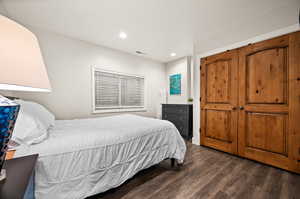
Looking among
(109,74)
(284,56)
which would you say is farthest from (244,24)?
(109,74)

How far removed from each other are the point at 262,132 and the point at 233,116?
0.49 m

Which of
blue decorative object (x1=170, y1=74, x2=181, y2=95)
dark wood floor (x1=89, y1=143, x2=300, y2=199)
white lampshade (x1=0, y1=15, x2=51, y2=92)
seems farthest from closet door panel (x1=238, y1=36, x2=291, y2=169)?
white lampshade (x1=0, y1=15, x2=51, y2=92)

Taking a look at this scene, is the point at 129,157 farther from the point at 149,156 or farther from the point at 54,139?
the point at 54,139

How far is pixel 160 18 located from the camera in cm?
196

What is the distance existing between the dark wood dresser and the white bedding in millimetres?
1876

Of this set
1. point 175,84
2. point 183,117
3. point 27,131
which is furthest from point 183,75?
point 27,131

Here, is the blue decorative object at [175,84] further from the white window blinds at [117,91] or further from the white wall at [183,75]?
the white window blinds at [117,91]

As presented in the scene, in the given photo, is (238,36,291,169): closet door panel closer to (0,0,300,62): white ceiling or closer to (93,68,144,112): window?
(0,0,300,62): white ceiling

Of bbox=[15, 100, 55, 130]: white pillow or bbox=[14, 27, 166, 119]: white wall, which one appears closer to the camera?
bbox=[15, 100, 55, 130]: white pillow

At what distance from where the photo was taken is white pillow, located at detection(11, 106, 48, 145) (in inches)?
36.4

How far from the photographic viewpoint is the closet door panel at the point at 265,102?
1.87m

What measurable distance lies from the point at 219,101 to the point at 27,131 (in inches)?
119

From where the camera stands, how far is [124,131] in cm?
145

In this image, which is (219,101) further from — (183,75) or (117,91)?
(117,91)
